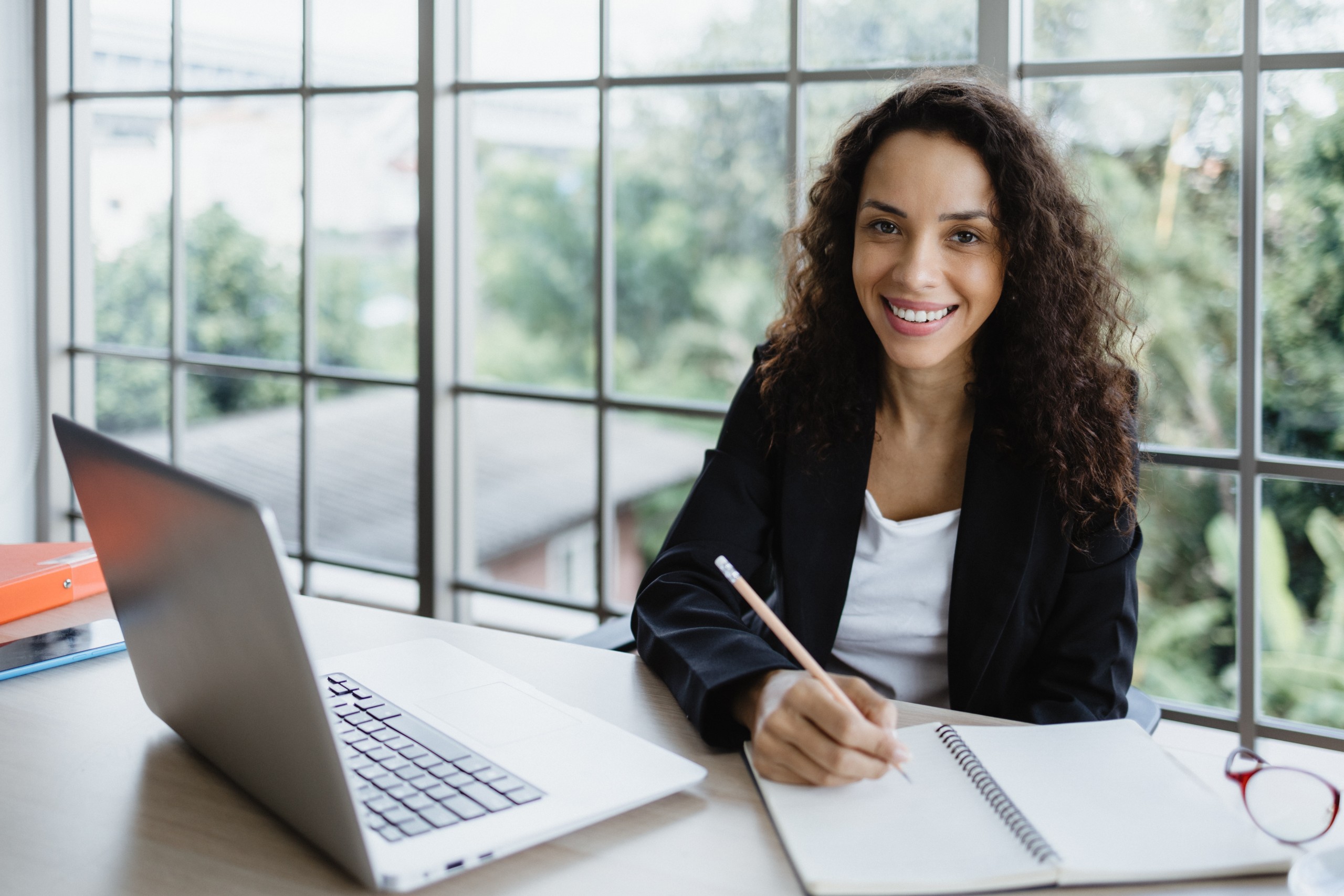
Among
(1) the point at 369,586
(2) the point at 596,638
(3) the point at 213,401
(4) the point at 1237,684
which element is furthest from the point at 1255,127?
(3) the point at 213,401

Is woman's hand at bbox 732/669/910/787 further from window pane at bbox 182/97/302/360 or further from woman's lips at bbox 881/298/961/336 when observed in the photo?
window pane at bbox 182/97/302/360

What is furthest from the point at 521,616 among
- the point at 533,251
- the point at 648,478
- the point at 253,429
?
the point at 533,251

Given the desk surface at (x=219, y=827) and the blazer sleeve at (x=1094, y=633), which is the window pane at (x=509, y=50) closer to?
the blazer sleeve at (x=1094, y=633)

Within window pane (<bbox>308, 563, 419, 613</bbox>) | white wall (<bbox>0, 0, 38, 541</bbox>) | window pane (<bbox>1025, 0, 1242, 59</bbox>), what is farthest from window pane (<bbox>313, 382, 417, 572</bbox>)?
window pane (<bbox>1025, 0, 1242, 59</bbox>)

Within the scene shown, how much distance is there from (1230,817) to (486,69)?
7.97 feet

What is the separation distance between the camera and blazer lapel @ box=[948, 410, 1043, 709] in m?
1.40

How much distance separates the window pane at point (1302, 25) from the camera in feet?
6.11

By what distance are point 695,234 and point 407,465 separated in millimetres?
4386

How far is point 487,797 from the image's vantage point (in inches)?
33.6

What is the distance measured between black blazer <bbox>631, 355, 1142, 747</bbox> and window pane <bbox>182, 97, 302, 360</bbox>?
1.85m

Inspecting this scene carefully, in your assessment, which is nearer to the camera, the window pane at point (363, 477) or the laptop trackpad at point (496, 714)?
the laptop trackpad at point (496, 714)

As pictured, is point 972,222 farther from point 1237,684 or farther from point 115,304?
point 115,304

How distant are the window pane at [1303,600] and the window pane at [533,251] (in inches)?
431

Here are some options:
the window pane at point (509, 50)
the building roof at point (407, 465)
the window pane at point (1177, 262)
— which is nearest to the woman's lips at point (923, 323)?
the window pane at point (509, 50)
